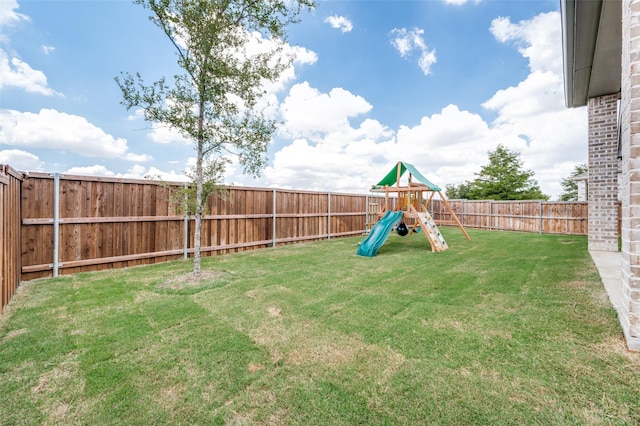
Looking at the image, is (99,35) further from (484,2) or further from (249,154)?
(484,2)

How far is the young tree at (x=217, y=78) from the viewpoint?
4539 millimetres

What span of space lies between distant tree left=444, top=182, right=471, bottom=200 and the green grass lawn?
97.7ft

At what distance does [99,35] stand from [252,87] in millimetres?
2930

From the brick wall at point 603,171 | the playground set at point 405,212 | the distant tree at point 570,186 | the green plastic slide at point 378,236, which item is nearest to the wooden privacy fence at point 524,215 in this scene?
the playground set at point 405,212

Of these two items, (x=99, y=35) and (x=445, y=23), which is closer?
(x=99, y=35)

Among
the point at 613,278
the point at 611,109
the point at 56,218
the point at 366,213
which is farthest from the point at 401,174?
the point at 56,218

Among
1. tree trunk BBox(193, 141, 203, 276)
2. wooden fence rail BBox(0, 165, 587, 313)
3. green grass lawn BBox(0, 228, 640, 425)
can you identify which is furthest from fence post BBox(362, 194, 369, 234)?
tree trunk BBox(193, 141, 203, 276)


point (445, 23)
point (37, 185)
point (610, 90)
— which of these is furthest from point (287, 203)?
point (610, 90)

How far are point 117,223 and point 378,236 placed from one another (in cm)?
609

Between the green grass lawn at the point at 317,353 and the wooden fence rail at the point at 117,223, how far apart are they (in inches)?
26.4

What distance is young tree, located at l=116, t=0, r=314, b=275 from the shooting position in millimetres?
4539

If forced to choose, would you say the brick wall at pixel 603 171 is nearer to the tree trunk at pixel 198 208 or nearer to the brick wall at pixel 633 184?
the brick wall at pixel 633 184

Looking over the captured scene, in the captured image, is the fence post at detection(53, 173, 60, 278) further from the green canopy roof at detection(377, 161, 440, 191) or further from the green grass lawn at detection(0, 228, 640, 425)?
the green canopy roof at detection(377, 161, 440, 191)

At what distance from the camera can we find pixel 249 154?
5.16 meters
